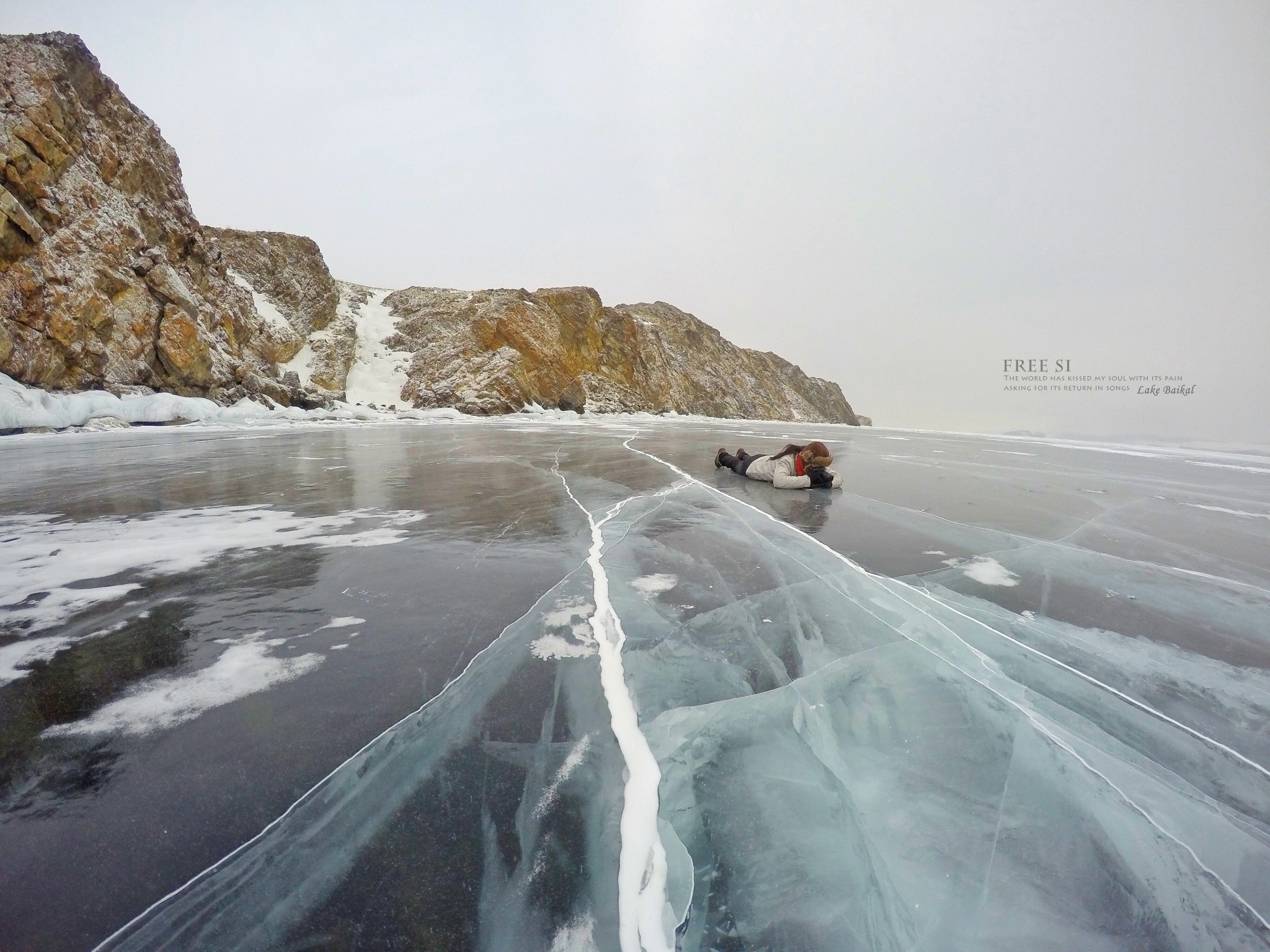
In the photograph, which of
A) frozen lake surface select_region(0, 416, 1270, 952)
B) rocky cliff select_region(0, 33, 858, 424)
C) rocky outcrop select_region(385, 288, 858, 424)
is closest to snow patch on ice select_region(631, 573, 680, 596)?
frozen lake surface select_region(0, 416, 1270, 952)

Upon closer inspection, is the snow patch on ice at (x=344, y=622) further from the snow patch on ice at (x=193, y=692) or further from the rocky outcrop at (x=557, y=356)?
the rocky outcrop at (x=557, y=356)

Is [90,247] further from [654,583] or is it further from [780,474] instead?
[654,583]

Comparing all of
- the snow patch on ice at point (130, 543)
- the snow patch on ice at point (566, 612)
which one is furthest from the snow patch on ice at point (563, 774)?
the snow patch on ice at point (130, 543)

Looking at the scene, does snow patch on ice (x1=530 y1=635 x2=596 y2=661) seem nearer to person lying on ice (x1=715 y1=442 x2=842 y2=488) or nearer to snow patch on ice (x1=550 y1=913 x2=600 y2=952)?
snow patch on ice (x1=550 y1=913 x2=600 y2=952)

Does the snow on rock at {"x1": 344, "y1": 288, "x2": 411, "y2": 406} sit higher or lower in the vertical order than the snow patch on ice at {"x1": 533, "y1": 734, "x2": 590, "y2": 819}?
higher

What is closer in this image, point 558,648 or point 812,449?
point 558,648

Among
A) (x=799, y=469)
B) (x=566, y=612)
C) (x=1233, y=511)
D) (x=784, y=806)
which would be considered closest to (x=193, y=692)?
(x=566, y=612)

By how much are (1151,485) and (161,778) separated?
869 centimetres

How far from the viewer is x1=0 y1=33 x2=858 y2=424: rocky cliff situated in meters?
12.6

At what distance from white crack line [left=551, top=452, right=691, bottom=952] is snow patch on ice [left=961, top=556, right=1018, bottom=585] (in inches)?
73.5

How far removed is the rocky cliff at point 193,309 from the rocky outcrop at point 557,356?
5.2 inches

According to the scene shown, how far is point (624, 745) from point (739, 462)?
503 centimetres

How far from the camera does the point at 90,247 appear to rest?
13672mm

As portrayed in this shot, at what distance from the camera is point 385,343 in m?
31.3
